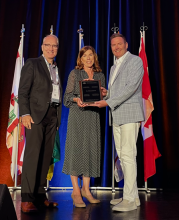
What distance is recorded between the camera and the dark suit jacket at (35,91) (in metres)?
2.80

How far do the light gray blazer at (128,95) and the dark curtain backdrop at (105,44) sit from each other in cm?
144

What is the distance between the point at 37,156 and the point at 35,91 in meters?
0.65

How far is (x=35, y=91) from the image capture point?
288 centimetres

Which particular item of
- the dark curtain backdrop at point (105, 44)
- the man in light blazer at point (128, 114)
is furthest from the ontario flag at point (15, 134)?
the man in light blazer at point (128, 114)

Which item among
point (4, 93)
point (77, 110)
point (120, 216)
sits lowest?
point (120, 216)

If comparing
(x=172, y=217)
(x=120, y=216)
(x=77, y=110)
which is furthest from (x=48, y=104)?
(x=172, y=217)

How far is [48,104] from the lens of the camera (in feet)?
9.42

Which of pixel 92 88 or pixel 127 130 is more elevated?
pixel 92 88

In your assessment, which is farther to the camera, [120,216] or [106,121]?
[106,121]

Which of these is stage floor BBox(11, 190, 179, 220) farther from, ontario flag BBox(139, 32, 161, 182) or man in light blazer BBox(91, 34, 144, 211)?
ontario flag BBox(139, 32, 161, 182)

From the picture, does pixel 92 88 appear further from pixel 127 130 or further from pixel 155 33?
pixel 155 33

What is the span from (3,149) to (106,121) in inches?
64.8

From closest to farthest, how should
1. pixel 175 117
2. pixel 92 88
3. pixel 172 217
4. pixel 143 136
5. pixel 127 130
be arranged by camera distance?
pixel 172 217 < pixel 127 130 < pixel 92 88 < pixel 143 136 < pixel 175 117

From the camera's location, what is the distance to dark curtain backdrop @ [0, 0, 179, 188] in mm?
4203
